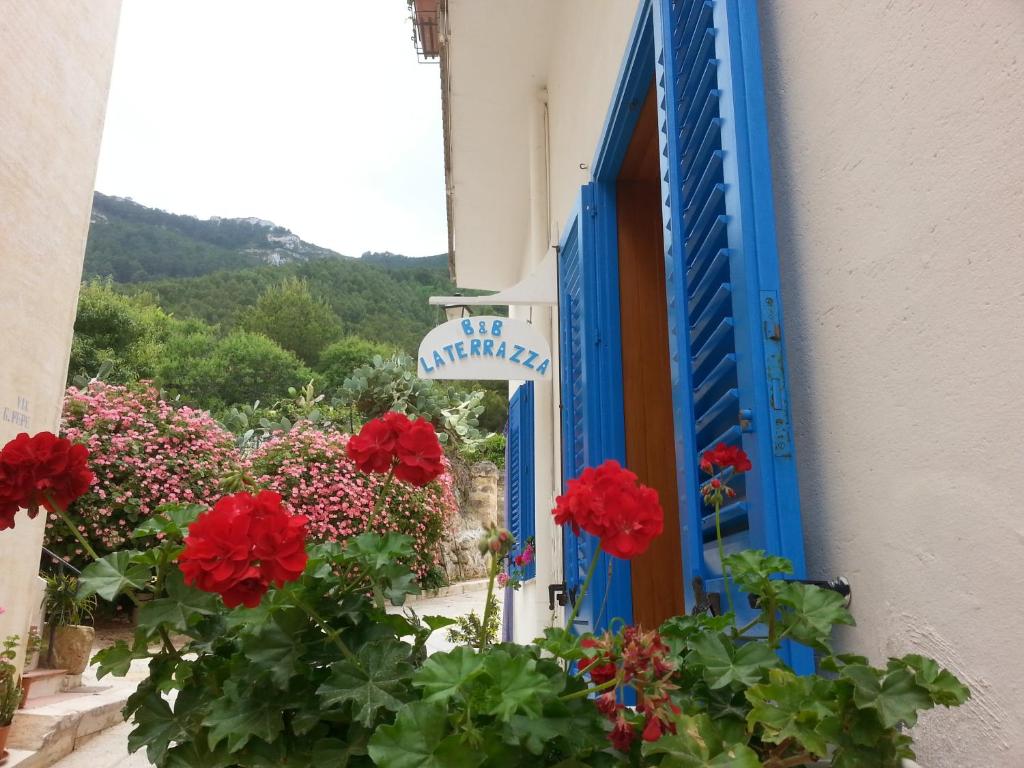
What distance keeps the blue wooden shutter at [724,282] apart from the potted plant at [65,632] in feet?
21.8

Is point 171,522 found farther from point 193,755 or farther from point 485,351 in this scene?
point 485,351

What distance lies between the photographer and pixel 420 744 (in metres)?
0.71

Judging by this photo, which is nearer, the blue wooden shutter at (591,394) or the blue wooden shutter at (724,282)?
the blue wooden shutter at (724,282)

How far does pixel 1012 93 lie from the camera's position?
0.81 m

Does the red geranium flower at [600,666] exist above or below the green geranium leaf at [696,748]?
above

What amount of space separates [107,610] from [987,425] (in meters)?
10.5

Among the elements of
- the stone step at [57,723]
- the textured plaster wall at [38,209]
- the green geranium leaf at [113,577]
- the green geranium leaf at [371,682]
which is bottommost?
the stone step at [57,723]

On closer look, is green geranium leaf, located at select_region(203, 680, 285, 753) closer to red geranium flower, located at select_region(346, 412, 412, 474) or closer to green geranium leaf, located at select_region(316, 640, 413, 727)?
green geranium leaf, located at select_region(316, 640, 413, 727)

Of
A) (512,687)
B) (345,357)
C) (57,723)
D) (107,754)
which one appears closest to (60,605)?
(57,723)

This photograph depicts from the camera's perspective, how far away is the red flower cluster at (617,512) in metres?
0.91

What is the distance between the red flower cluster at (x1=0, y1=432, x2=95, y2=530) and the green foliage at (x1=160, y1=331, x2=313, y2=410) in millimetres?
27757

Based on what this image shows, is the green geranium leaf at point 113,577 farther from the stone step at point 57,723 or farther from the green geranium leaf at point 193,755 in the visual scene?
the stone step at point 57,723

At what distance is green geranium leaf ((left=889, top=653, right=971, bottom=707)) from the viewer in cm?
70

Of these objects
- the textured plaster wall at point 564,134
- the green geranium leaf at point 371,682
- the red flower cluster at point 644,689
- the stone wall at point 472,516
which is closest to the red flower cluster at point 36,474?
the green geranium leaf at point 371,682
